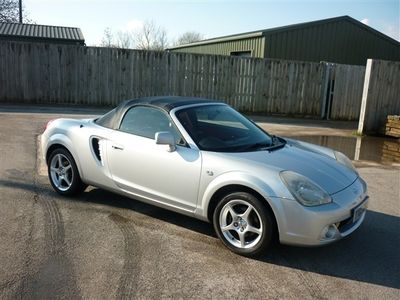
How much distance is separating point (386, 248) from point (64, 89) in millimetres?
13505

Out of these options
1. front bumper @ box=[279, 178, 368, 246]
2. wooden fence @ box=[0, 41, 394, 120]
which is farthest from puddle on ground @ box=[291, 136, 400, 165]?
front bumper @ box=[279, 178, 368, 246]

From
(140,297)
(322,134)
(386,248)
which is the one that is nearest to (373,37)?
(322,134)

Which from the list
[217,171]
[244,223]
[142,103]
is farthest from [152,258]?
[142,103]

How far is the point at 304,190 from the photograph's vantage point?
386 cm

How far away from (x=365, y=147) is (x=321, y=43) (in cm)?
1123

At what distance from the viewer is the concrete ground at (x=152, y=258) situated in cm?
343

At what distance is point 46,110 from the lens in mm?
14016

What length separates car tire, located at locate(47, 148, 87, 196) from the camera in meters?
5.44

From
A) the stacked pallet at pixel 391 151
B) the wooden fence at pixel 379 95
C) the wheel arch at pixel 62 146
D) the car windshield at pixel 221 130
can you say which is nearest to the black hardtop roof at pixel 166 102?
the car windshield at pixel 221 130

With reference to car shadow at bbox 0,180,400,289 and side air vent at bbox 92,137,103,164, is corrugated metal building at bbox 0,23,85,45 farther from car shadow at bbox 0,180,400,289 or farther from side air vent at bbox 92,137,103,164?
car shadow at bbox 0,180,400,289

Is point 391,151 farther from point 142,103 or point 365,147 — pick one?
point 142,103

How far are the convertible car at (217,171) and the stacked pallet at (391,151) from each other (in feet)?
16.7

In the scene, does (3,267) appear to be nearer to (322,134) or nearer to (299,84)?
(322,134)

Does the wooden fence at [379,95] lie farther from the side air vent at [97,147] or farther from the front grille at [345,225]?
the side air vent at [97,147]
